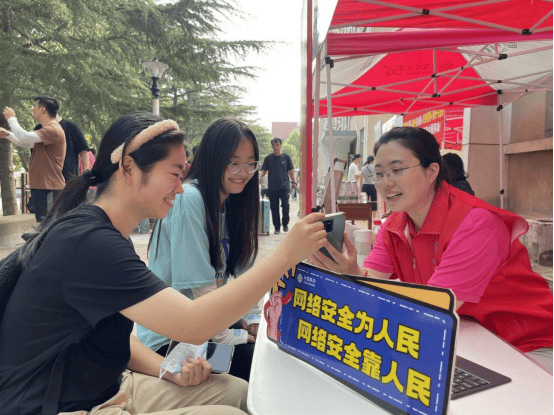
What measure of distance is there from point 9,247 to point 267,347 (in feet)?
21.6

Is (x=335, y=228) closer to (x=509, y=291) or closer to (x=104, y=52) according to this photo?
(x=509, y=291)


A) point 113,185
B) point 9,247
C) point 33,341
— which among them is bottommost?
point 9,247

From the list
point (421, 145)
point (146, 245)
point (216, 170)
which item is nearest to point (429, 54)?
point (421, 145)

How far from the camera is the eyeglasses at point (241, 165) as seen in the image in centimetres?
214

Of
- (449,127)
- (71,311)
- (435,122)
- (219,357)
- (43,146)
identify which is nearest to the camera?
(71,311)

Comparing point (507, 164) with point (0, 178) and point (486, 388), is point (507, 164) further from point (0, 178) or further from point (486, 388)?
point (0, 178)

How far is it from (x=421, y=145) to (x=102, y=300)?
4.98ft

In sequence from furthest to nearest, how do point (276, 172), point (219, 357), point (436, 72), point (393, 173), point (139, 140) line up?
point (276, 172) < point (436, 72) < point (393, 173) < point (219, 357) < point (139, 140)

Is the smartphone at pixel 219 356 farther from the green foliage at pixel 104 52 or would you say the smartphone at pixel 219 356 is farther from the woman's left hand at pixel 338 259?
the green foliage at pixel 104 52

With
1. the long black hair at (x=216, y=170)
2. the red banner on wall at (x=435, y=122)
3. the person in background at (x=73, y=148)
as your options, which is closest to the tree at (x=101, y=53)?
the person in background at (x=73, y=148)

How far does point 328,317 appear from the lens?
116cm

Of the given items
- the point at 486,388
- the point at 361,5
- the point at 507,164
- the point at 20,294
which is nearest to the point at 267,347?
the point at 486,388

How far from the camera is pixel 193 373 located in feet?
4.59

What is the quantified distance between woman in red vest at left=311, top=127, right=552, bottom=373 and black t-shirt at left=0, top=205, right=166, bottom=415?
0.71 meters
